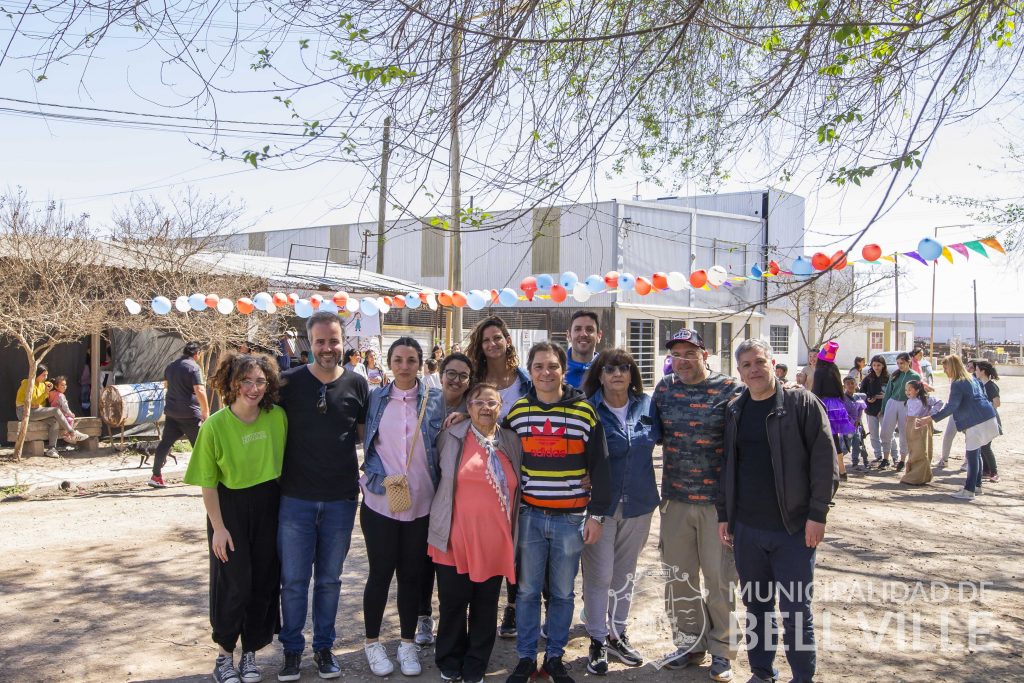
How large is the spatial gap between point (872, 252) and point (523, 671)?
516 cm

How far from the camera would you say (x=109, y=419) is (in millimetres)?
11789

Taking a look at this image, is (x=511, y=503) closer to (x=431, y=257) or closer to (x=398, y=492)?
(x=398, y=492)

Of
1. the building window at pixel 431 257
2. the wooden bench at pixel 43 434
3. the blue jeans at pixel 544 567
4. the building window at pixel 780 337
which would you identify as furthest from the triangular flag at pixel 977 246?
the building window at pixel 780 337

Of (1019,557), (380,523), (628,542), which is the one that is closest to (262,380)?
(380,523)

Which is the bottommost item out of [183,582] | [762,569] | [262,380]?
[183,582]

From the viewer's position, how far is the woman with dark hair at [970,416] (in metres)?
9.36

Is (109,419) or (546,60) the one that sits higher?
(546,60)

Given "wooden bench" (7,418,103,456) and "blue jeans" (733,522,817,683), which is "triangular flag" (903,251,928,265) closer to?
"blue jeans" (733,522,817,683)

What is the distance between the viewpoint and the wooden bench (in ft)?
36.6

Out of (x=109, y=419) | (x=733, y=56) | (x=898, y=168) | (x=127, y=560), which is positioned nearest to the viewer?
(x=898, y=168)

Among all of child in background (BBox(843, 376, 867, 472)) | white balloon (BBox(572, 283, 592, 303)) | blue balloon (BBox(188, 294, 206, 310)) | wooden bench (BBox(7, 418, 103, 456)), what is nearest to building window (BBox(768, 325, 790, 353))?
child in background (BBox(843, 376, 867, 472))

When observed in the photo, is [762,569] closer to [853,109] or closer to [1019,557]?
[853,109]

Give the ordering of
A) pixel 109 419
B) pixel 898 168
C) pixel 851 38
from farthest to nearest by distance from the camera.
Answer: pixel 109 419 → pixel 851 38 → pixel 898 168

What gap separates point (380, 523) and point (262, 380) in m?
0.95
